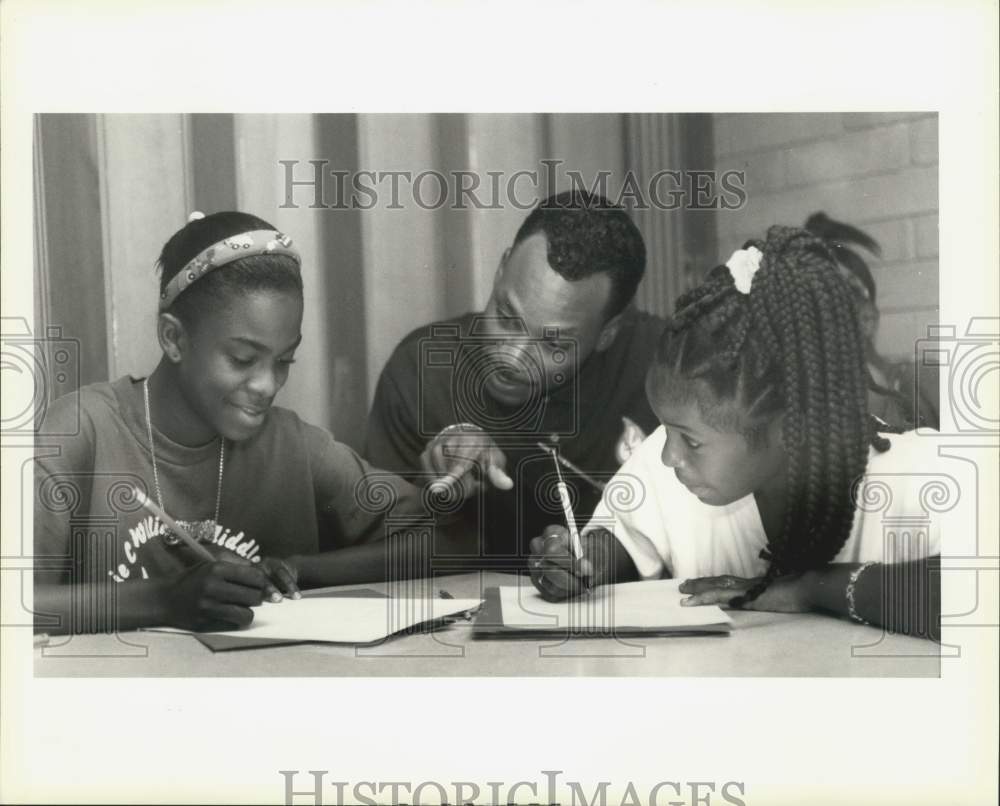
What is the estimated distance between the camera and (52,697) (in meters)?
2.75

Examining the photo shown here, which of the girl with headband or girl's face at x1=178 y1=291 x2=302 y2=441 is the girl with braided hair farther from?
girl's face at x1=178 y1=291 x2=302 y2=441

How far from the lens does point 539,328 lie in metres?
2.74

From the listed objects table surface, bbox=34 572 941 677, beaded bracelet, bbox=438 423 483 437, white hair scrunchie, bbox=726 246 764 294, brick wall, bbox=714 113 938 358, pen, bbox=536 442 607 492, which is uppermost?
brick wall, bbox=714 113 938 358

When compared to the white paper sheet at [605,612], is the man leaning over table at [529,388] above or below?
above

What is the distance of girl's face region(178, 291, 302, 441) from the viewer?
2.73 meters

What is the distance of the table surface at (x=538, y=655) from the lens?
8.89 ft

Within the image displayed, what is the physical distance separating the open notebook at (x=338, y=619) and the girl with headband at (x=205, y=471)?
1.3 inches

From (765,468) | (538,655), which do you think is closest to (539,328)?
(765,468)

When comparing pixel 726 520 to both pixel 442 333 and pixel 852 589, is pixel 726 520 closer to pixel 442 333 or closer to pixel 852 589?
pixel 852 589

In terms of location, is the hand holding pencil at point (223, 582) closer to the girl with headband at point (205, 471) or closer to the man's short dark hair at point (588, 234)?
the girl with headband at point (205, 471)

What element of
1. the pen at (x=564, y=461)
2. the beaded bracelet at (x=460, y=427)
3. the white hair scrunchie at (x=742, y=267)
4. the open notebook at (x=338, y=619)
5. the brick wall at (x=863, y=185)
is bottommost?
the open notebook at (x=338, y=619)

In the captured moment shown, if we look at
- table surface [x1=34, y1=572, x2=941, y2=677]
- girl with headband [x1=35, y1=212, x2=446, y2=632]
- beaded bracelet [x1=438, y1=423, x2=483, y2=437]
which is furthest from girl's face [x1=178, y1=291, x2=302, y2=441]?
table surface [x1=34, y1=572, x2=941, y2=677]

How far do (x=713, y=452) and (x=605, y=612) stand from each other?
46 centimetres

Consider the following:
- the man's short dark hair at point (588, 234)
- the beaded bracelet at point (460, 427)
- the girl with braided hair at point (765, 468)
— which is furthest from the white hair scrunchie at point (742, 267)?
the beaded bracelet at point (460, 427)
